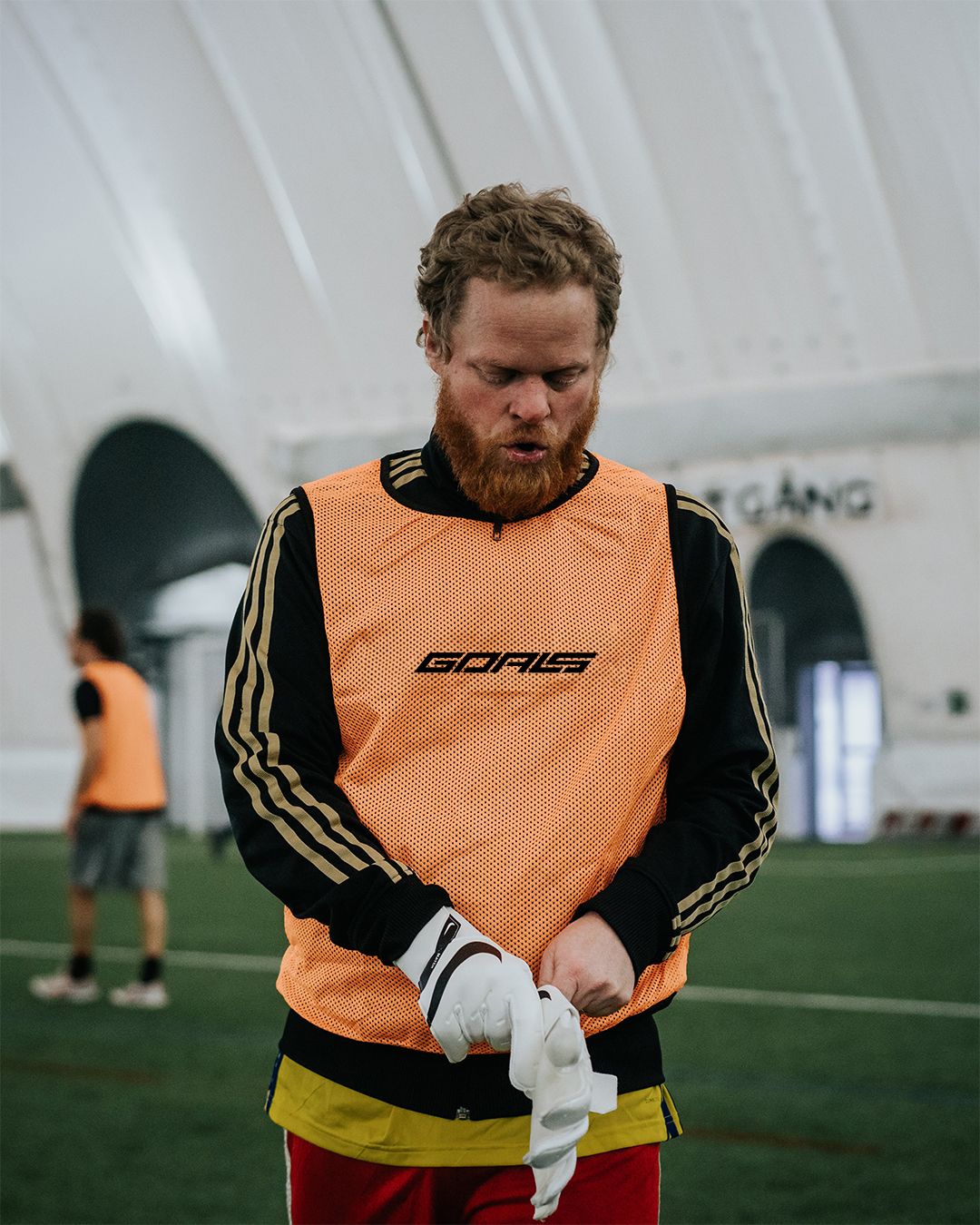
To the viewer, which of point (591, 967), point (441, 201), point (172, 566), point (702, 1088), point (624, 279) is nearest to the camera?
point (591, 967)

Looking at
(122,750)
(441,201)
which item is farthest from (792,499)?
(122,750)

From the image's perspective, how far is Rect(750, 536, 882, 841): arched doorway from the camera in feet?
55.0

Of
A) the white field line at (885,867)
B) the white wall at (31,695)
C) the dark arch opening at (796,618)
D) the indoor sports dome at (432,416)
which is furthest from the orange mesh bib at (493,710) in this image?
the white wall at (31,695)

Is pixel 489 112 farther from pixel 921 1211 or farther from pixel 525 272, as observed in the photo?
pixel 525 272

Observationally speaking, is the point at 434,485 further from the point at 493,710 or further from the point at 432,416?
the point at 432,416

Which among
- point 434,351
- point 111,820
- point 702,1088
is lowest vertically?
point 702,1088

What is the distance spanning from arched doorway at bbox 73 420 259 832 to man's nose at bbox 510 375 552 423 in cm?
1692

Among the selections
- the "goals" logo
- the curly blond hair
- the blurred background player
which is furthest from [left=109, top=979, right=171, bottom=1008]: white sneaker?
the curly blond hair

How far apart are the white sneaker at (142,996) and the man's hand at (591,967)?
231 inches

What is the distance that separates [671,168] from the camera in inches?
581

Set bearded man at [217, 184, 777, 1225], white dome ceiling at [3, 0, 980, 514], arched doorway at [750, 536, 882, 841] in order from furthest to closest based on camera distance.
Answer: arched doorway at [750, 536, 882, 841] < white dome ceiling at [3, 0, 980, 514] < bearded man at [217, 184, 777, 1225]

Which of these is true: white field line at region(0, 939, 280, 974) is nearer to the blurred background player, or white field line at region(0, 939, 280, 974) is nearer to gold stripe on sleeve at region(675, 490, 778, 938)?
the blurred background player

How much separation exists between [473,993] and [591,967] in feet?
0.54

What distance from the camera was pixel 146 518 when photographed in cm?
1941
